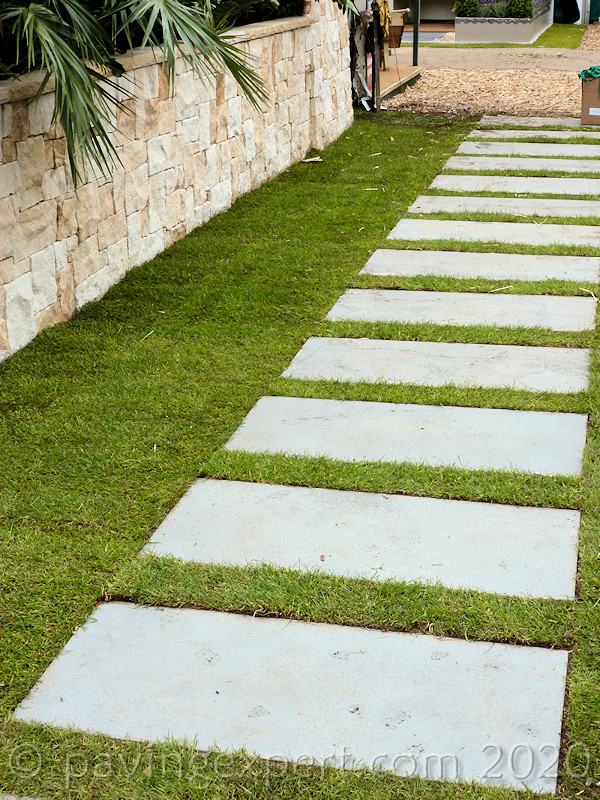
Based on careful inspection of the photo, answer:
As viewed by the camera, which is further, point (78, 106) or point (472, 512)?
point (78, 106)

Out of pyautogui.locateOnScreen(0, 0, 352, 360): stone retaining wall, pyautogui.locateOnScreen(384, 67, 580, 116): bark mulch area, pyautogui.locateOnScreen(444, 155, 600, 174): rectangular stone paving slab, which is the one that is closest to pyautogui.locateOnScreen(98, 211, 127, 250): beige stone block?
pyautogui.locateOnScreen(0, 0, 352, 360): stone retaining wall

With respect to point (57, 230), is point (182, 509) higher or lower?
lower

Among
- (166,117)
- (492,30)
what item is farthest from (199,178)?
(492,30)

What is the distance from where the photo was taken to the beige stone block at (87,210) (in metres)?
4.88

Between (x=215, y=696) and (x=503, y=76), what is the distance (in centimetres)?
1388

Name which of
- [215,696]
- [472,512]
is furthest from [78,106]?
[215,696]

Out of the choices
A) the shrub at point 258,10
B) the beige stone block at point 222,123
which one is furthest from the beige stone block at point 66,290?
the shrub at point 258,10

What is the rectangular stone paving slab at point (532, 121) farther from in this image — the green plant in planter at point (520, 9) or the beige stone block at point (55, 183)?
the green plant in planter at point (520, 9)

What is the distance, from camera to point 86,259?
16.5 ft

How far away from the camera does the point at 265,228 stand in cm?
655

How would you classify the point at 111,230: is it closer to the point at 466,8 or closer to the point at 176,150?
the point at 176,150

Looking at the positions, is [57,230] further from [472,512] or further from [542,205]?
[542,205]

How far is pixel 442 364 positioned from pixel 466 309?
0.78 m

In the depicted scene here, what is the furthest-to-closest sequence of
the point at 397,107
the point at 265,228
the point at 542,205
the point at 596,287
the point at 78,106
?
the point at 397,107 < the point at 542,205 < the point at 265,228 < the point at 596,287 < the point at 78,106
